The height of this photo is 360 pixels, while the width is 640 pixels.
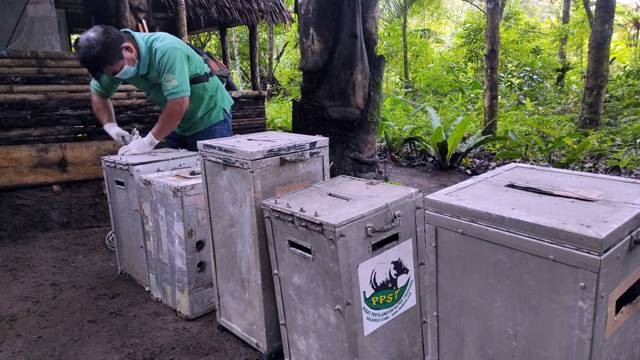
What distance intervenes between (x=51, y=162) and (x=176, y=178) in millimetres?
2450

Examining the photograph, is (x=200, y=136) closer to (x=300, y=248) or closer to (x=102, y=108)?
(x=102, y=108)

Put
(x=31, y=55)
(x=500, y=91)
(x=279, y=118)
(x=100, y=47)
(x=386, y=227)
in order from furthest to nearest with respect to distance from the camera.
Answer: (x=500, y=91) < (x=279, y=118) < (x=31, y=55) < (x=100, y=47) < (x=386, y=227)

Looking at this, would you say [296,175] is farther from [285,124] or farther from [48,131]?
[285,124]

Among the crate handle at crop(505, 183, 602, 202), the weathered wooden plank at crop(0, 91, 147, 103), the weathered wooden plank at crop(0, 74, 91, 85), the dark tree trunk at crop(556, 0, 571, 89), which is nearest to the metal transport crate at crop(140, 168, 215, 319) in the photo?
the crate handle at crop(505, 183, 602, 202)

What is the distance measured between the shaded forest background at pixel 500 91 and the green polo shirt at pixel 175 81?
3346mm

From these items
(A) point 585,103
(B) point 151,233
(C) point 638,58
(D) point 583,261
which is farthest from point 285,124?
(C) point 638,58

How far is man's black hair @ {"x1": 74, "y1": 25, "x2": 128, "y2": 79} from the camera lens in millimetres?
2986

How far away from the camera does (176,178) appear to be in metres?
2.81

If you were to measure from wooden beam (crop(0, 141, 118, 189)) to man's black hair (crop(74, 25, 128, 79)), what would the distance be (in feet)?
5.85

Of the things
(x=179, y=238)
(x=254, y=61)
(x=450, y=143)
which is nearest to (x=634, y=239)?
(x=179, y=238)

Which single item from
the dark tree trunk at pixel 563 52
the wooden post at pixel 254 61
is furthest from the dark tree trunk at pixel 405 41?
the wooden post at pixel 254 61

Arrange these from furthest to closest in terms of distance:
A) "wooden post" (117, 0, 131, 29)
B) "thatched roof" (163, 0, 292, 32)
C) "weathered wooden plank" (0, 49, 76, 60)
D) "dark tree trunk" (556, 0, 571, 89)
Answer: "dark tree trunk" (556, 0, 571, 89), "thatched roof" (163, 0, 292, 32), "wooden post" (117, 0, 131, 29), "weathered wooden plank" (0, 49, 76, 60)

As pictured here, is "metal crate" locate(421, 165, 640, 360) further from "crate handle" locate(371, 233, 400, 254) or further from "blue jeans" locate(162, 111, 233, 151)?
"blue jeans" locate(162, 111, 233, 151)

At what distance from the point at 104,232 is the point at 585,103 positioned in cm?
670
